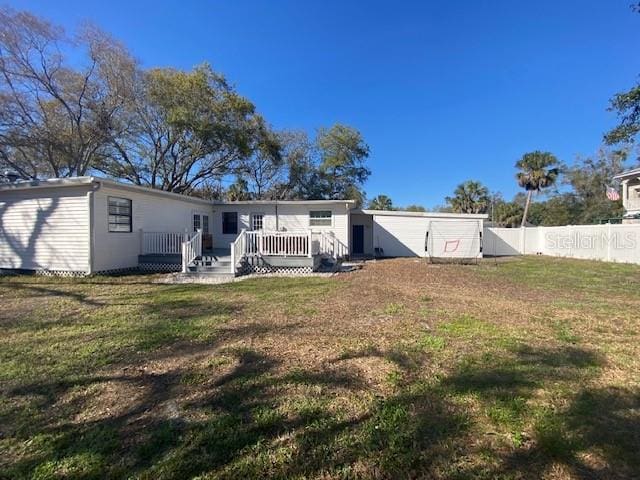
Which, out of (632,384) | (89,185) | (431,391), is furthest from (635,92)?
(89,185)

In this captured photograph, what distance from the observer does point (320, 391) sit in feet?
9.92

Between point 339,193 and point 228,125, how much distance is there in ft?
36.9

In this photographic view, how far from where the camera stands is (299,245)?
11.0m

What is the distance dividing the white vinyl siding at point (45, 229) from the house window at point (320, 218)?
28.7 ft

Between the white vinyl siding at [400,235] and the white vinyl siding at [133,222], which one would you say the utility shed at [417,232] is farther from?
the white vinyl siding at [133,222]

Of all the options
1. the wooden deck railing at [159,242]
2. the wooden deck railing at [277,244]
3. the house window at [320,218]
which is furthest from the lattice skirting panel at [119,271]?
the house window at [320,218]

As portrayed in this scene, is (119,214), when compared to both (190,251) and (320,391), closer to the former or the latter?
(190,251)

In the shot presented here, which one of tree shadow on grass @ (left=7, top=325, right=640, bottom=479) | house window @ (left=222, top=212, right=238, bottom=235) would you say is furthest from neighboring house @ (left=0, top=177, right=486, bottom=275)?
tree shadow on grass @ (left=7, top=325, right=640, bottom=479)

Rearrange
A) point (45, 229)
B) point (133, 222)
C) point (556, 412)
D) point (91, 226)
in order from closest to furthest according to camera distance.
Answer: point (556, 412), point (91, 226), point (45, 229), point (133, 222)

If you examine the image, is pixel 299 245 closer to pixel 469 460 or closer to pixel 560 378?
pixel 560 378

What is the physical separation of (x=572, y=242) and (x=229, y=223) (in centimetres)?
1768

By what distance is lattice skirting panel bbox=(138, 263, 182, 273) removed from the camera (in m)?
11.4

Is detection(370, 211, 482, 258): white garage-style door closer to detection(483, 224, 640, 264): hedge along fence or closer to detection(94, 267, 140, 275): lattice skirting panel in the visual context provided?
detection(483, 224, 640, 264): hedge along fence

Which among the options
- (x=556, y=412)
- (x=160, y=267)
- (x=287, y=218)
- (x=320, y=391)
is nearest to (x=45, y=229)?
(x=160, y=267)
